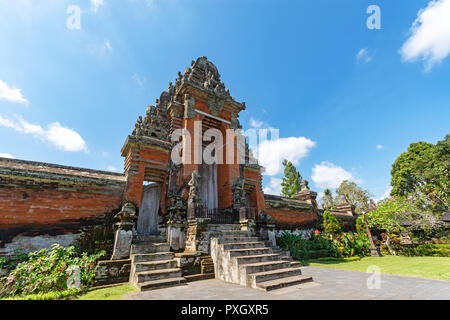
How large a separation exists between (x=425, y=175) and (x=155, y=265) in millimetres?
31688

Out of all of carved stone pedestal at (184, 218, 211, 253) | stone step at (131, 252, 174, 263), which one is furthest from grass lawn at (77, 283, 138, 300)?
carved stone pedestal at (184, 218, 211, 253)

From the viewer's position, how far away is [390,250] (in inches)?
569

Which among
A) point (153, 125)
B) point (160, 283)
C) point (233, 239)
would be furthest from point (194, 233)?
point (153, 125)

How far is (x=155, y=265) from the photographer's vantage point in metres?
5.91

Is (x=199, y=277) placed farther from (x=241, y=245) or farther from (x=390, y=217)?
(x=390, y=217)

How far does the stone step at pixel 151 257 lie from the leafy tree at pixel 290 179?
3198 centimetres

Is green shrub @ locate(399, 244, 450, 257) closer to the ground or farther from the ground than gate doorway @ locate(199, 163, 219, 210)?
closer to the ground

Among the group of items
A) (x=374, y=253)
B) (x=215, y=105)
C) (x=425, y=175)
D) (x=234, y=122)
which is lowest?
(x=374, y=253)

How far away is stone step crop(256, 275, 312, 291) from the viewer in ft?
15.5

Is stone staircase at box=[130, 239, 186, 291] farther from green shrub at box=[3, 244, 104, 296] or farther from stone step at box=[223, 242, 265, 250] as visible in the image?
stone step at box=[223, 242, 265, 250]

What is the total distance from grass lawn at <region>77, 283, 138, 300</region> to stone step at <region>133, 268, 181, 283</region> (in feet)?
0.89

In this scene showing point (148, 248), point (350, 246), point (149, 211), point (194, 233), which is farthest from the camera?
point (350, 246)

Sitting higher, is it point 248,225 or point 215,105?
point 215,105
